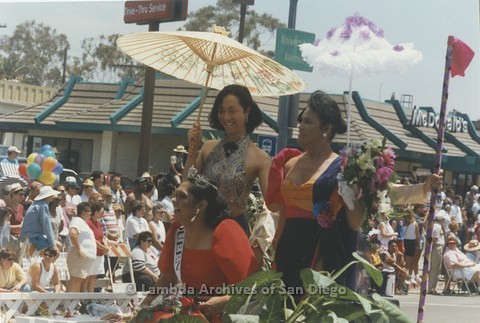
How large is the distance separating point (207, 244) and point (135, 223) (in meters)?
8.02

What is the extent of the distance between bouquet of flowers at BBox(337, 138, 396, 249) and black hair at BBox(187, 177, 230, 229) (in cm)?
60

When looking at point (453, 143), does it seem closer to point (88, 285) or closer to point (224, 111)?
point (88, 285)

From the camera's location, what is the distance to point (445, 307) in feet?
47.3

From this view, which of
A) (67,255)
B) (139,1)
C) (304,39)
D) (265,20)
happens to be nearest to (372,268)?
(304,39)

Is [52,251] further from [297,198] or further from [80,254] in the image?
[297,198]

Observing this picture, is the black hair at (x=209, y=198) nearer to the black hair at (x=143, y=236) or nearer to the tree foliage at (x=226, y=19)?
the black hair at (x=143, y=236)

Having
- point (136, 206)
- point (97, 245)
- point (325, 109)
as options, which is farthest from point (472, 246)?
point (325, 109)

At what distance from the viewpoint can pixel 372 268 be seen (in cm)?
420

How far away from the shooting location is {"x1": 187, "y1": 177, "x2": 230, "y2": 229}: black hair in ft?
14.6

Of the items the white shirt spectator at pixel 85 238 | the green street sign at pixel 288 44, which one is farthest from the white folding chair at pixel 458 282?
the green street sign at pixel 288 44

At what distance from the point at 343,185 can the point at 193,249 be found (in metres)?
0.78

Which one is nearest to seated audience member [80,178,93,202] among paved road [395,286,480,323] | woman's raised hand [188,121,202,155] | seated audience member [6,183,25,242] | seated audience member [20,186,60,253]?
seated audience member [6,183,25,242]

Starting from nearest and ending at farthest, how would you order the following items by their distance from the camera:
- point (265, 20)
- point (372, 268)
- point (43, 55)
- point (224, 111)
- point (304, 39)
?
point (372, 268) < point (224, 111) < point (304, 39) < point (265, 20) < point (43, 55)

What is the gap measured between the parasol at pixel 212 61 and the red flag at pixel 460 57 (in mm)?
944
